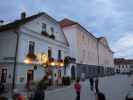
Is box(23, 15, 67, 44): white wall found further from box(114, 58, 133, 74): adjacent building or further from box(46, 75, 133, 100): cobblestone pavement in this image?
box(114, 58, 133, 74): adjacent building

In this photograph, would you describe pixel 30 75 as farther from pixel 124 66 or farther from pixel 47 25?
pixel 124 66

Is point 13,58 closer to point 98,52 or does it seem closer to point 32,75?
point 32,75

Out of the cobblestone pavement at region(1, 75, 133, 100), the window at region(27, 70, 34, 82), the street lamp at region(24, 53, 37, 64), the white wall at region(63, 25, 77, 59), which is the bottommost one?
the cobblestone pavement at region(1, 75, 133, 100)

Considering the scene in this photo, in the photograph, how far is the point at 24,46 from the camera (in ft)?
74.1

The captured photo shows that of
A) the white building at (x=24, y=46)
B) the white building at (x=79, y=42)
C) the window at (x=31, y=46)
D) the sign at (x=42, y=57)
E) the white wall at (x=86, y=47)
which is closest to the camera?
the white building at (x=24, y=46)

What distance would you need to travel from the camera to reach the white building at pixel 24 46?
21719 millimetres

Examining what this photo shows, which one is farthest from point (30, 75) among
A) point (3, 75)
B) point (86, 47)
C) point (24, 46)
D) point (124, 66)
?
point (124, 66)

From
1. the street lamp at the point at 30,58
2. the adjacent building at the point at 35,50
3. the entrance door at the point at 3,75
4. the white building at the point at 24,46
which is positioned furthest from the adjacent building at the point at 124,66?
the entrance door at the point at 3,75

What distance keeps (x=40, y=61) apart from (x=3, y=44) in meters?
5.05

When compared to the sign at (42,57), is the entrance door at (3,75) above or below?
below

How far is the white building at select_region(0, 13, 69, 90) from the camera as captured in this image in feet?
71.3

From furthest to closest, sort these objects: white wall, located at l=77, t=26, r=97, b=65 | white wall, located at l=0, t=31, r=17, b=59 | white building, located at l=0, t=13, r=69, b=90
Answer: white wall, located at l=77, t=26, r=97, b=65
white wall, located at l=0, t=31, r=17, b=59
white building, located at l=0, t=13, r=69, b=90

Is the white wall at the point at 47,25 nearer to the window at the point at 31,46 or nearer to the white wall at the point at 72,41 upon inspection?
the window at the point at 31,46

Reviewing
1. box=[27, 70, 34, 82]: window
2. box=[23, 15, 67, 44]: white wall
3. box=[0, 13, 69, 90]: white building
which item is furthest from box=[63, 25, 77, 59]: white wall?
box=[27, 70, 34, 82]: window
